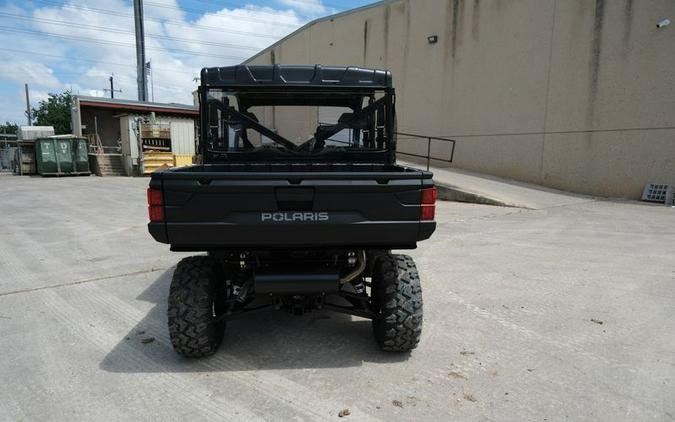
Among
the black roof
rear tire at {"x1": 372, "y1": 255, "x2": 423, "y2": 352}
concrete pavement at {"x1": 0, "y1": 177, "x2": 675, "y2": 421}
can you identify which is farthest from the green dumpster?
rear tire at {"x1": 372, "y1": 255, "x2": 423, "y2": 352}

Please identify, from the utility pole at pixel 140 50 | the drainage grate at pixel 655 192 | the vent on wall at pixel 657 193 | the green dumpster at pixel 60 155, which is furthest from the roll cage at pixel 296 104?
the utility pole at pixel 140 50

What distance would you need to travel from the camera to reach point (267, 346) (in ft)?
11.9

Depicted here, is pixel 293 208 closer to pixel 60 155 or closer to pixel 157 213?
pixel 157 213

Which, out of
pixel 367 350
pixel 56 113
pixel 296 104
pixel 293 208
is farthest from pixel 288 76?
pixel 56 113

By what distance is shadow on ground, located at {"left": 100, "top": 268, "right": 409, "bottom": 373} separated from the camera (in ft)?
10.9

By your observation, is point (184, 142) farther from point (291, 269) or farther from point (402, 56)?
point (291, 269)

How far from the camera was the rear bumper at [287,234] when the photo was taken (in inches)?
116

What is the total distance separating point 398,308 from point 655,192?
1272 cm

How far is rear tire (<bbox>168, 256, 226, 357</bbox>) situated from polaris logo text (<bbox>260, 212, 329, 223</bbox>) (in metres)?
0.76

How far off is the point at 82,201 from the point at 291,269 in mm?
12505

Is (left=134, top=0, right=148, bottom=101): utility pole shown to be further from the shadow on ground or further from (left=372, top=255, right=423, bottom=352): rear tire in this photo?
(left=372, top=255, right=423, bottom=352): rear tire

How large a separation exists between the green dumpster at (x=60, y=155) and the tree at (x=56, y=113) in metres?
39.0

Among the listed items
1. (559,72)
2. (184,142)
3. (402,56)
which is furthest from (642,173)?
(184,142)

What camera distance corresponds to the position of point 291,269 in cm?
326
